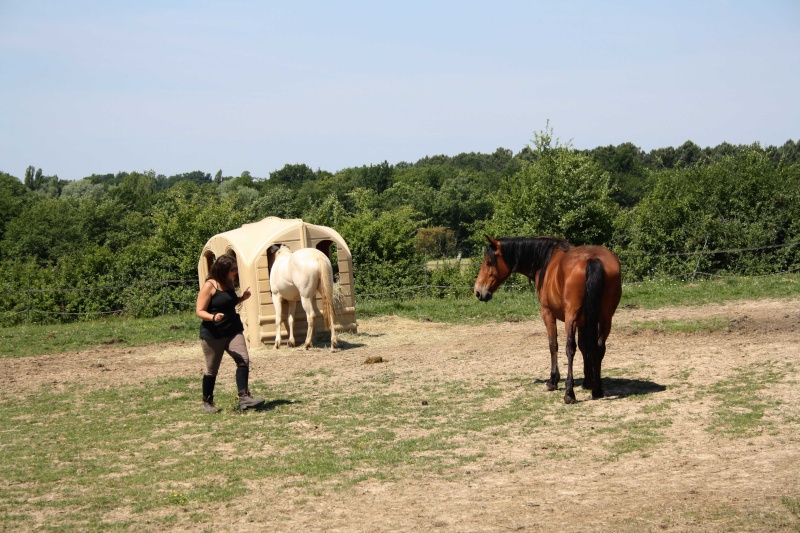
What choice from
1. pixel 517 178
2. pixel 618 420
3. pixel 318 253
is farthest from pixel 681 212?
pixel 618 420

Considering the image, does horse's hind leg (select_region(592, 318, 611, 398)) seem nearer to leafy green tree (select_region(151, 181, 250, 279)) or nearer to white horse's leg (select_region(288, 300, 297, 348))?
white horse's leg (select_region(288, 300, 297, 348))

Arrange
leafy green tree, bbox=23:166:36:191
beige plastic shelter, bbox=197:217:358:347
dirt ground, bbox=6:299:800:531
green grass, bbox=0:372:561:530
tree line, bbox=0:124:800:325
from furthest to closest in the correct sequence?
leafy green tree, bbox=23:166:36:191 < tree line, bbox=0:124:800:325 < beige plastic shelter, bbox=197:217:358:347 < green grass, bbox=0:372:561:530 < dirt ground, bbox=6:299:800:531

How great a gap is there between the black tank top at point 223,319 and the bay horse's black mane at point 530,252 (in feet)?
11.2

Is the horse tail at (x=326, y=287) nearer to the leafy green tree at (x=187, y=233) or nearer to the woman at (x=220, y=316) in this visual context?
the woman at (x=220, y=316)

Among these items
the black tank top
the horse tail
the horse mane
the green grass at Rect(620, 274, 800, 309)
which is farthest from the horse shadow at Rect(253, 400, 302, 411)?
the green grass at Rect(620, 274, 800, 309)

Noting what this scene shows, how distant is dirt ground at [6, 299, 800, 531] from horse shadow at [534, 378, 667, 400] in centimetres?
2

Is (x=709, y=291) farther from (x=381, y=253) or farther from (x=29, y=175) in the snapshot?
(x=29, y=175)

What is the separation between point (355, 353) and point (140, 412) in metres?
5.11

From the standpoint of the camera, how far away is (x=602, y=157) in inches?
3553

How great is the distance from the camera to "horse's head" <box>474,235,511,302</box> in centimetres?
1073

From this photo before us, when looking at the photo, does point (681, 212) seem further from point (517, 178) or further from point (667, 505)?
point (667, 505)

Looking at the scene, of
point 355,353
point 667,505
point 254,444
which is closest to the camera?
point 667,505

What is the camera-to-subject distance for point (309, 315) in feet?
49.9

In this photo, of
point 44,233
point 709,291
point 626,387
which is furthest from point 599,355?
point 44,233
